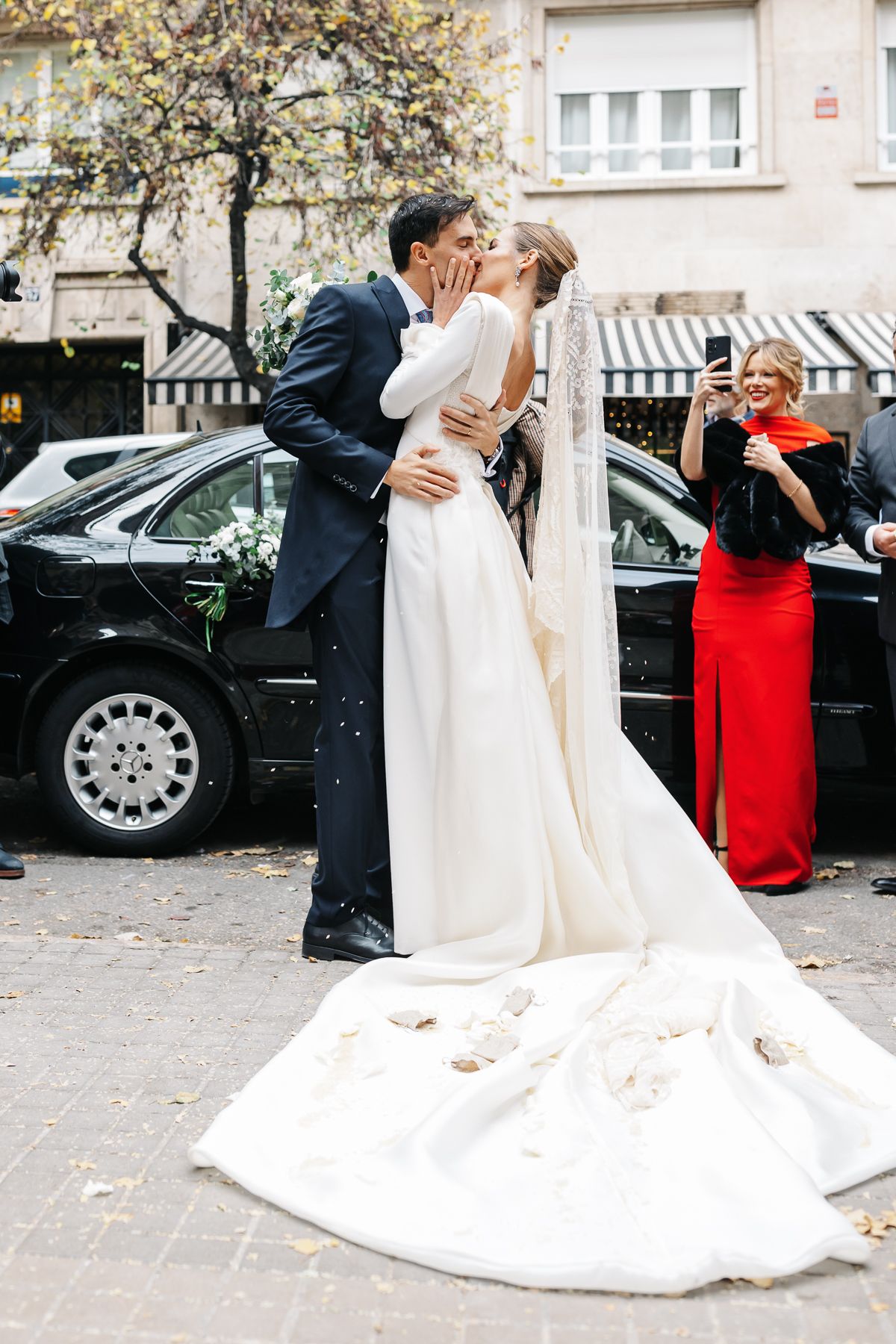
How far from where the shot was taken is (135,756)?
583cm

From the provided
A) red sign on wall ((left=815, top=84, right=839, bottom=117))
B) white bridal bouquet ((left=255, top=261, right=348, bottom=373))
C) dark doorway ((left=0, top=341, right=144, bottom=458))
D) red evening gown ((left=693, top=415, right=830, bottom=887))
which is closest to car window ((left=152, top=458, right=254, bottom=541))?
white bridal bouquet ((left=255, top=261, right=348, bottom=373))

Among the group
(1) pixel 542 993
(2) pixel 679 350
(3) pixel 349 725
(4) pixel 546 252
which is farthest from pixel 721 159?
(1) pixel 542 993

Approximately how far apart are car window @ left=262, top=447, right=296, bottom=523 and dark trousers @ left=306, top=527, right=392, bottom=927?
172cm

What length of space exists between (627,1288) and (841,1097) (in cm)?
93

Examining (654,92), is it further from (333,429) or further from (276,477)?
(333,429)

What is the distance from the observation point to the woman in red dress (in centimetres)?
541

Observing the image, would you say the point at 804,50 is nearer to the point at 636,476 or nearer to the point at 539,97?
the point at 539,97

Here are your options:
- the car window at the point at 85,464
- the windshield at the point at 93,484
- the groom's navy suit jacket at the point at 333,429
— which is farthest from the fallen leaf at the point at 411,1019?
the car window at the point at 85,464

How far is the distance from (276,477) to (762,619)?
2.11 m

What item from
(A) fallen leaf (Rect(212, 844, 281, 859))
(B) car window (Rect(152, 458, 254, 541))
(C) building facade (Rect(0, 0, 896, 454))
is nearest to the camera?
(B) car window (Rect(152, 458, 254, 541))

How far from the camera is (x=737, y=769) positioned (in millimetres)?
5461

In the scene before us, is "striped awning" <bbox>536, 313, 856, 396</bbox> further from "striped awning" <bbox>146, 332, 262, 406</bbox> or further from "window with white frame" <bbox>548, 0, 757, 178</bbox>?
"striped awning" <bbox>146, 332, 262, 406</bbox>

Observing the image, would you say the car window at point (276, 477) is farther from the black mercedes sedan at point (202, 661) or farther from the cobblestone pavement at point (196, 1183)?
the cobblestone pavement at point (196, 1183)

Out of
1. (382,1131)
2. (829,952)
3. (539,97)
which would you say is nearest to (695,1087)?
(382,1131)
